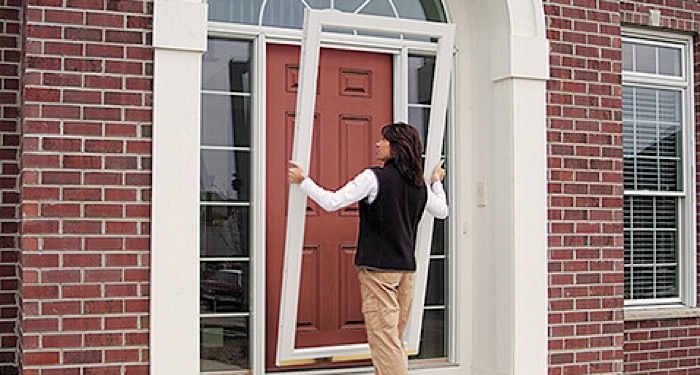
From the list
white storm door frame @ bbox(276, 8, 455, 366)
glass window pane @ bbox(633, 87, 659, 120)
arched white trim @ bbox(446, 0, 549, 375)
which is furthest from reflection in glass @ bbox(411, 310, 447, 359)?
glass window pane @ bbox(633, 87, 659, 120)

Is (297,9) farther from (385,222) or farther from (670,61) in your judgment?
(670,61)

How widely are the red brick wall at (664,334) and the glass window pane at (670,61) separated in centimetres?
16

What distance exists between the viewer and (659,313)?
678 cm

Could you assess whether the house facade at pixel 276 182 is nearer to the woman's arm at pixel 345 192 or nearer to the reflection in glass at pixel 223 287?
the reflection in glass at pixel 223 287

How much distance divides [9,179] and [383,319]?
7.55 feet

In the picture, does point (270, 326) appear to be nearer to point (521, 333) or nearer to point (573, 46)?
point (521, 333)

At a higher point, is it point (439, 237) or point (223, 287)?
point (439, 237)

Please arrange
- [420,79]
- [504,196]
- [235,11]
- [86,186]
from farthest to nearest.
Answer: [420,79] < [504,196] < [235,11] < [86,186]

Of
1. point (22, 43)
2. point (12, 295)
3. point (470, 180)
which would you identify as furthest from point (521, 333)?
point (22, 43)

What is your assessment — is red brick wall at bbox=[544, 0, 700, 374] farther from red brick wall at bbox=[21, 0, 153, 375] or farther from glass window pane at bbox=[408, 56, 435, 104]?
red brick wall at bbox=[21, 0, 153, 375]

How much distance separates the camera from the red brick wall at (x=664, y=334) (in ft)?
22.0

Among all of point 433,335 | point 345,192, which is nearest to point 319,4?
point 345,192

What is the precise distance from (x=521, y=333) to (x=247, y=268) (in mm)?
1830

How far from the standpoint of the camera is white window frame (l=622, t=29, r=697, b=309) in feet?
22.9
